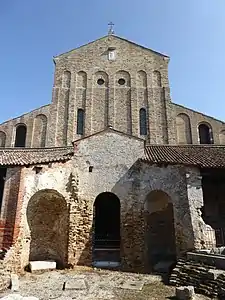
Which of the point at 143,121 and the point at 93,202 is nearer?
the point at 93,202

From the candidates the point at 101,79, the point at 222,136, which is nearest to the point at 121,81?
the point at 101,79

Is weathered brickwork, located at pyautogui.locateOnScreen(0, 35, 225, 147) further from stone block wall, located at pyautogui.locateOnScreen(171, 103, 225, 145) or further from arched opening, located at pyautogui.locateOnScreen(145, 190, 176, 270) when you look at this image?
arched opening, located at pyautogui.locateOnScreen(145, 190, 176, 270)

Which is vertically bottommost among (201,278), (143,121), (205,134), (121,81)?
(201,278)

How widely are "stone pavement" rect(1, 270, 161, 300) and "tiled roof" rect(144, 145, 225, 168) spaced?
5369 mm

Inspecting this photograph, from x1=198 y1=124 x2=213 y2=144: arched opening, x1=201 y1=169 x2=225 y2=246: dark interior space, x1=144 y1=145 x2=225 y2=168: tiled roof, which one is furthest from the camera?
x1=198 y1=124 x2=213 y2=144: arched opening

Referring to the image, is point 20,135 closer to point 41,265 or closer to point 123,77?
point 123,77

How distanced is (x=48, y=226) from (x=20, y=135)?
409 inches

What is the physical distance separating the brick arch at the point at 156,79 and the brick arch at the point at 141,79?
2.27 feet

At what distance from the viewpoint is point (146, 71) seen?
2283 centimetres

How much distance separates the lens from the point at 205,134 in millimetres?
20891

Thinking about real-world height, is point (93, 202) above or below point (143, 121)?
below

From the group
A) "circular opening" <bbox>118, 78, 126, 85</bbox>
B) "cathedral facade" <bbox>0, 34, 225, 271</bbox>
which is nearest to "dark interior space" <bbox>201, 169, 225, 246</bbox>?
"cathedral facade" <bbox>0, 34, 225, 271</bbox>

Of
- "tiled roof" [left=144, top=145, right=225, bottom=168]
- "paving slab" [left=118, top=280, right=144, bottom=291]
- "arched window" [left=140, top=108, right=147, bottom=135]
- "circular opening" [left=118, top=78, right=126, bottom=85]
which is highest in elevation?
"circular opening" [left=118, top=78, right=126, bottom=85]

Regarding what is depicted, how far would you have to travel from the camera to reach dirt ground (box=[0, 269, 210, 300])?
8.01 meters
